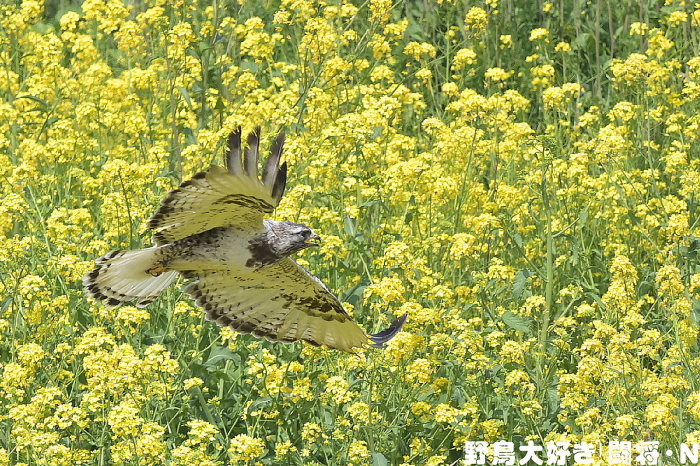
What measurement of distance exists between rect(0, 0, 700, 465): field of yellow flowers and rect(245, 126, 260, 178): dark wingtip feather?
101 cm

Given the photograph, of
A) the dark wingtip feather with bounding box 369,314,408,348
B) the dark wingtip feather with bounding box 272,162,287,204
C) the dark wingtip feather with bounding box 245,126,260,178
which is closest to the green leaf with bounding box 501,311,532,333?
the dark wingtip feather with bounding box 369,314,408,348

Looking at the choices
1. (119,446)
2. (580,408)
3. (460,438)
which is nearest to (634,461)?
(580,408)

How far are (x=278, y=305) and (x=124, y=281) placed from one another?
0.68 meters

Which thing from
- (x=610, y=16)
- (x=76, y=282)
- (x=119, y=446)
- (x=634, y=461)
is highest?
(x=610, y=16)


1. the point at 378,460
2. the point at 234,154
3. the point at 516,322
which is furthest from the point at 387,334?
the point at 234,154

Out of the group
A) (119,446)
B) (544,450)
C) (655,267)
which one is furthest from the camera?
(655,267)

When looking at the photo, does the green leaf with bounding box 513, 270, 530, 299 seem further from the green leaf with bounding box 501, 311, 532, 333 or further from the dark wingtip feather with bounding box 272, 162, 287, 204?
the dark wingtip feather with bounding box 272, 162, 287, 204

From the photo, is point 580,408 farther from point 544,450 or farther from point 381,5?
point 381,5

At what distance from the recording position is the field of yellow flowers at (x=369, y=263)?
18.4 ft

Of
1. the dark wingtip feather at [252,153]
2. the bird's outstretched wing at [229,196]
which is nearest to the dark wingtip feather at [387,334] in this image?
the bird's outstretched wing at [229,196]

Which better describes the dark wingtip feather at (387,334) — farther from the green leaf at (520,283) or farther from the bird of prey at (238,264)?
the green leaf at (520,283)

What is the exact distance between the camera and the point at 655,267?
7.22m

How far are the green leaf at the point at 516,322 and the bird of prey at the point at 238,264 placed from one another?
2.26 ft

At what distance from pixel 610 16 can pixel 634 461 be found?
4.29 metres
